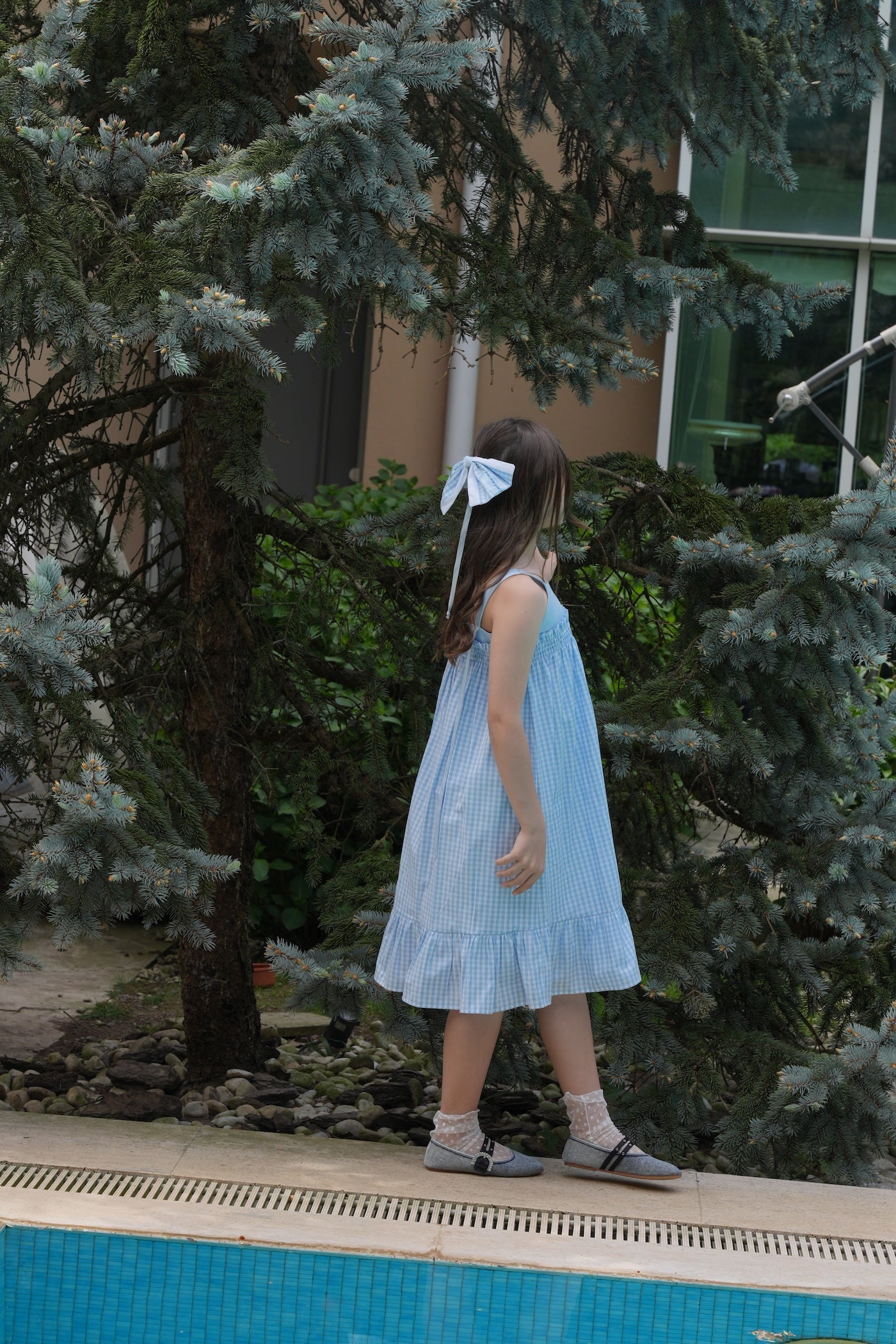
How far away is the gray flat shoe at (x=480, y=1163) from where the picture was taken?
9.20ft

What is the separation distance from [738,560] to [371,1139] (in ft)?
6.08

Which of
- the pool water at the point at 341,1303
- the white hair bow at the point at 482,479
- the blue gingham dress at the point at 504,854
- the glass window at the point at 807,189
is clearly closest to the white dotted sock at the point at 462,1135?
the blue gingham dress at the point at 504,854

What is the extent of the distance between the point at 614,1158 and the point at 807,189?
6.68 metres

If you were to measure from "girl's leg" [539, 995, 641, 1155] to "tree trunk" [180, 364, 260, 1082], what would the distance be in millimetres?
1168

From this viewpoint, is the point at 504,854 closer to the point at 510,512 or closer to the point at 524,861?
the point at 524,861

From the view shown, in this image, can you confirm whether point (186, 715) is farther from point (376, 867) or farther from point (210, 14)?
point (210, 14)

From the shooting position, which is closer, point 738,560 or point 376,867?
point 738,560

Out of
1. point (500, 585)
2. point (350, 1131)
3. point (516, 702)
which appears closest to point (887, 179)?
point (500, 585)

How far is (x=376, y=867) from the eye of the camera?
3.28 meters

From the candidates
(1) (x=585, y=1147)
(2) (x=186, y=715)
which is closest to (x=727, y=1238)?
(1) (x=585, y=1147)

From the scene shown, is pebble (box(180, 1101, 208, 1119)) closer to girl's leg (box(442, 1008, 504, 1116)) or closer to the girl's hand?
girl's leg (box(442, 1008, 504, 1116))

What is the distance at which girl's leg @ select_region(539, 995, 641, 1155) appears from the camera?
2.80m

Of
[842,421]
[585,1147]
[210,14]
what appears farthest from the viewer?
[842,421]

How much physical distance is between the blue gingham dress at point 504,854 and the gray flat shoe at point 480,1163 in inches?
13.8
